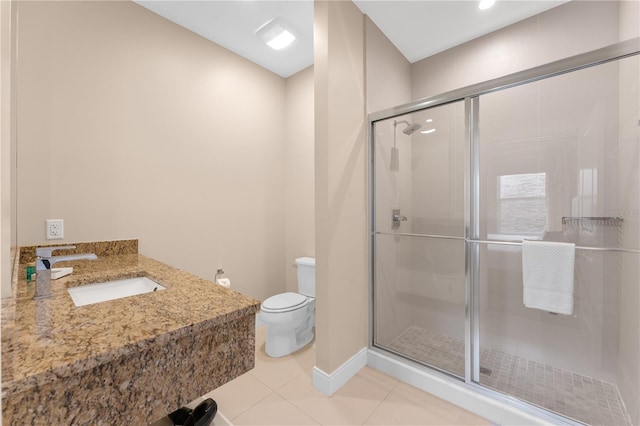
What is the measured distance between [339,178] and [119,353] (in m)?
1.42

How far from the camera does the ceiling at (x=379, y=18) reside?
1.86 metres

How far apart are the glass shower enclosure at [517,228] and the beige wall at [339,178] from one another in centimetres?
18

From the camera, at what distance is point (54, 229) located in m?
1.54

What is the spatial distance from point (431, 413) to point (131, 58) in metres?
2.96

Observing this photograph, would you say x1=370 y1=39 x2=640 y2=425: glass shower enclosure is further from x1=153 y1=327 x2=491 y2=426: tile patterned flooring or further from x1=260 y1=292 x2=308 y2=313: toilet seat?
x1=260 y1=292 x2=308 y2=313: toilet seat

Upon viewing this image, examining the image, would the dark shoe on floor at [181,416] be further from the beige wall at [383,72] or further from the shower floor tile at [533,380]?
the beige wall at [383,72]

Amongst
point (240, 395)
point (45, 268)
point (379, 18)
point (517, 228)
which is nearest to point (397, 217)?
point (517, 228)

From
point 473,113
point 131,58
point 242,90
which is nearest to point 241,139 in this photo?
point 242,90

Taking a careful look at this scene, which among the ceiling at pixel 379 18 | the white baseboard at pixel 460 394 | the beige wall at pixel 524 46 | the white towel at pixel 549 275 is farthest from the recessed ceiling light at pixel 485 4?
the white baseboard at pixel 460 394

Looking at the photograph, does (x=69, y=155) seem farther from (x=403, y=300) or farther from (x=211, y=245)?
(x=403, y=300)

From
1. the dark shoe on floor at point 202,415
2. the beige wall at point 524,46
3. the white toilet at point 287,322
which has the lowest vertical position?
the white toilet at point 287,322

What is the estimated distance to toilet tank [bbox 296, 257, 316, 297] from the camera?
2383mm

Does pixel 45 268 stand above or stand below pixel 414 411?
above

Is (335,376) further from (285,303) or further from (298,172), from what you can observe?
(298,172)
